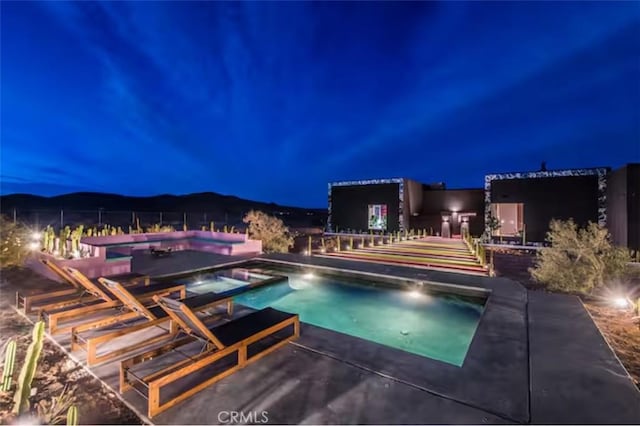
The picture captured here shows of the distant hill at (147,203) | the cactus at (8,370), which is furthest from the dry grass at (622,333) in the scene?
the distant hill at (147,203)

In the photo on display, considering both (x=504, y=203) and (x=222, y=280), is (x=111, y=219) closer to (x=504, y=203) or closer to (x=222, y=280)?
(x=222, y=280)

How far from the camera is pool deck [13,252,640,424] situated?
6.29 ft

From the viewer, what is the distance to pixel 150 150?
4334 centimetres

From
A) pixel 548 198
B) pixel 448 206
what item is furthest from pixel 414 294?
pixel 448 206

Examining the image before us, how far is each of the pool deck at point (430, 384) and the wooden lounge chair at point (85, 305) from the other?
0.36 metres

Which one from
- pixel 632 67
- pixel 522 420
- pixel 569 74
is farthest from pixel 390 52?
pixel 522 420

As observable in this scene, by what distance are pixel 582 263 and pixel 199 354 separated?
23.5 ft

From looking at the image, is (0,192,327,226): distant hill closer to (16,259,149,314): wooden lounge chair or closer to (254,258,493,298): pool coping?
(254,258,493,298): pool coping

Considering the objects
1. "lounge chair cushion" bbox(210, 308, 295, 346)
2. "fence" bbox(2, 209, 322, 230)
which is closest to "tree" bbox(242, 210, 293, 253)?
"fence" bbox(2, 209, 322, 230)

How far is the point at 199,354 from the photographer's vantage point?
2.62 metres

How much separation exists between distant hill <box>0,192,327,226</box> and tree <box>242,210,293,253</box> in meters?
27.6

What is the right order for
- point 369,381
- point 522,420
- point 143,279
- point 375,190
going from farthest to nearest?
point 375,190
point 143,279
point 369,381
point 522,420

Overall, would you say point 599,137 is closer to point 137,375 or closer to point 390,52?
point 390,52

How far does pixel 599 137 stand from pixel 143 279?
2074 inches
